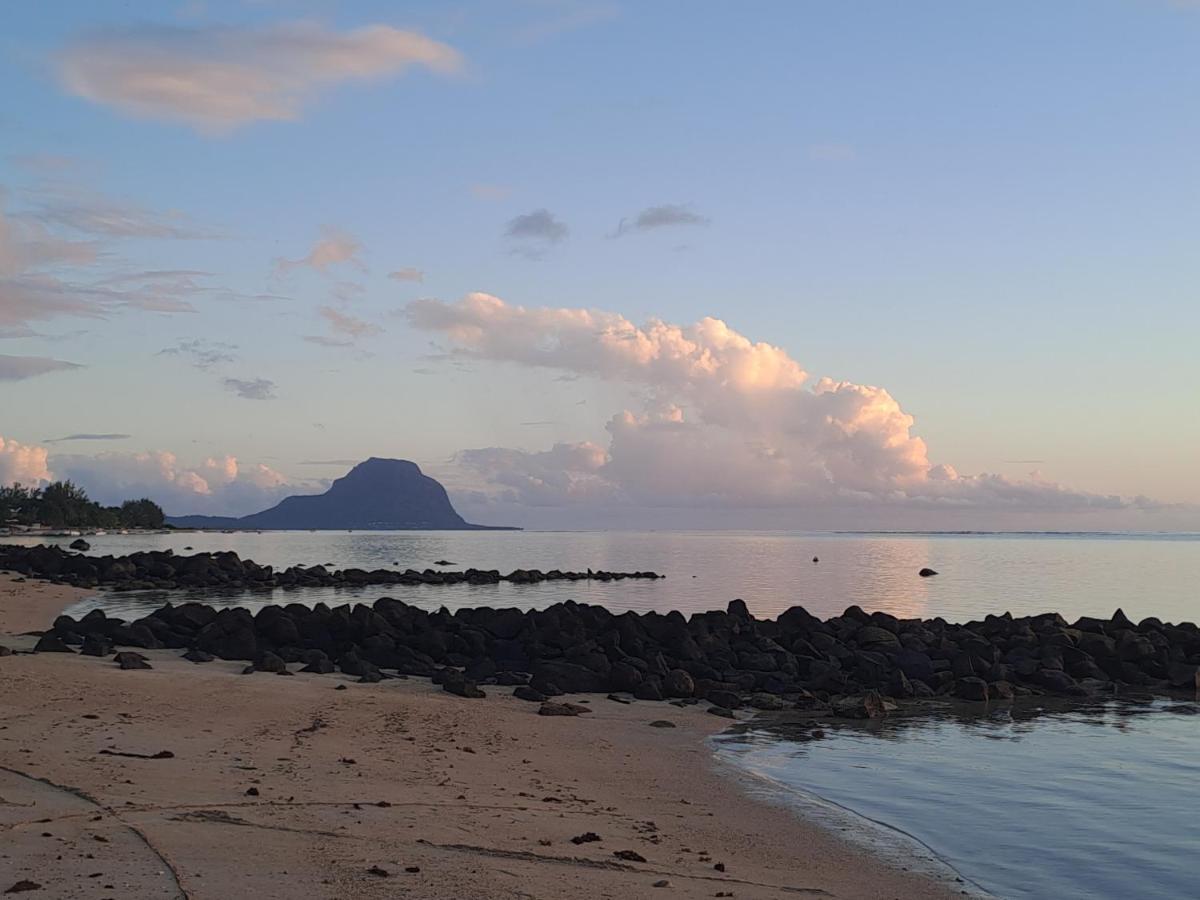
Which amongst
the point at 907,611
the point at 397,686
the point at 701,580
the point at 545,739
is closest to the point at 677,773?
the point at 545,739

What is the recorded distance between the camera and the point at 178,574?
61.1 m

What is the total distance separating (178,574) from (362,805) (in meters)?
55.0

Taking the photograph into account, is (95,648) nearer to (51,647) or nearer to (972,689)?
(51,647)

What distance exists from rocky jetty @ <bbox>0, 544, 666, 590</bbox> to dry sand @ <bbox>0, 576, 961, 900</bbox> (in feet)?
139

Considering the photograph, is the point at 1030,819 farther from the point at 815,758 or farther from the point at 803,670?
the point at 803,670

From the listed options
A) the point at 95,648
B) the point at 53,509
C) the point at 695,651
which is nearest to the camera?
the point at 95,648

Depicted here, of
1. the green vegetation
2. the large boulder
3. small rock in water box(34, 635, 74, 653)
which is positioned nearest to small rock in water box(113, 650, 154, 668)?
small rock in water box(34, 635, 74, 653)

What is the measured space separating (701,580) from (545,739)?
2288 inches

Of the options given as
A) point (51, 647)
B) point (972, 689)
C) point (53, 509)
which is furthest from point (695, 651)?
point (53, 509)

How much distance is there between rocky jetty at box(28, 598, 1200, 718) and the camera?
22797 mm

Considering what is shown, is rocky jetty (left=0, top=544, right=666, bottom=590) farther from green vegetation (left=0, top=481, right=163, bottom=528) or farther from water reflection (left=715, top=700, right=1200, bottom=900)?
green vegetation (left=0, top=481, right=163, bottom=528)

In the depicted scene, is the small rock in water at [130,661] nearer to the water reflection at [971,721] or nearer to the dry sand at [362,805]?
the dry sand at [362,805]

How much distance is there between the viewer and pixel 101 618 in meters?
29.3

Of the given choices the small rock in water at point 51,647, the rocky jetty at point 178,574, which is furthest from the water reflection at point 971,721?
the rocky jetty at point 178,574
